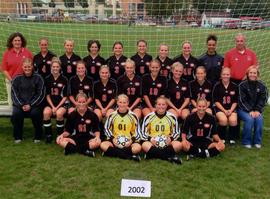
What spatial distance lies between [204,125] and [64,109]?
6.55 ft

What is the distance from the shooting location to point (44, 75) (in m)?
6.10

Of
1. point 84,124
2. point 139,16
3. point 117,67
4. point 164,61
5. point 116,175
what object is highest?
point 139,16

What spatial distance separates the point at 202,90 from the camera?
564cm

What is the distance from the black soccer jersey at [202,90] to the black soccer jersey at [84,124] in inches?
60.4

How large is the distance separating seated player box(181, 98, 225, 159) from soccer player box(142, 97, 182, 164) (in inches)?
6.1

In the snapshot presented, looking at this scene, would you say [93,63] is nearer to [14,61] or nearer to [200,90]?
[14,61]

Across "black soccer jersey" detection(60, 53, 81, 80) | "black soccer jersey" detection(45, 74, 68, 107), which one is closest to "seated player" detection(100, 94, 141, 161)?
"black soccer jersey" detection(45, 74, 68, 107)

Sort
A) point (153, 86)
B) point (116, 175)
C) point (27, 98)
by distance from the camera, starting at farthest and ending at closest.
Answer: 1. point (153, 86)
2. point (27, 98)
3. point (116, 175)

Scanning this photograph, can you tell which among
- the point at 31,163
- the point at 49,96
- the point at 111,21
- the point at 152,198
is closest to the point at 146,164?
the point at 152,198

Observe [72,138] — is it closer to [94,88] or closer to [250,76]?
[94,88]

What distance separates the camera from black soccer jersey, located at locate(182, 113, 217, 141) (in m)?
5.07

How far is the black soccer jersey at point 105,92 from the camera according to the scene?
5652 millimetres

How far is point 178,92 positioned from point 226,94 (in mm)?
690

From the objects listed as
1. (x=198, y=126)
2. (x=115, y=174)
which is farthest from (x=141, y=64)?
(x=115, y=174)
